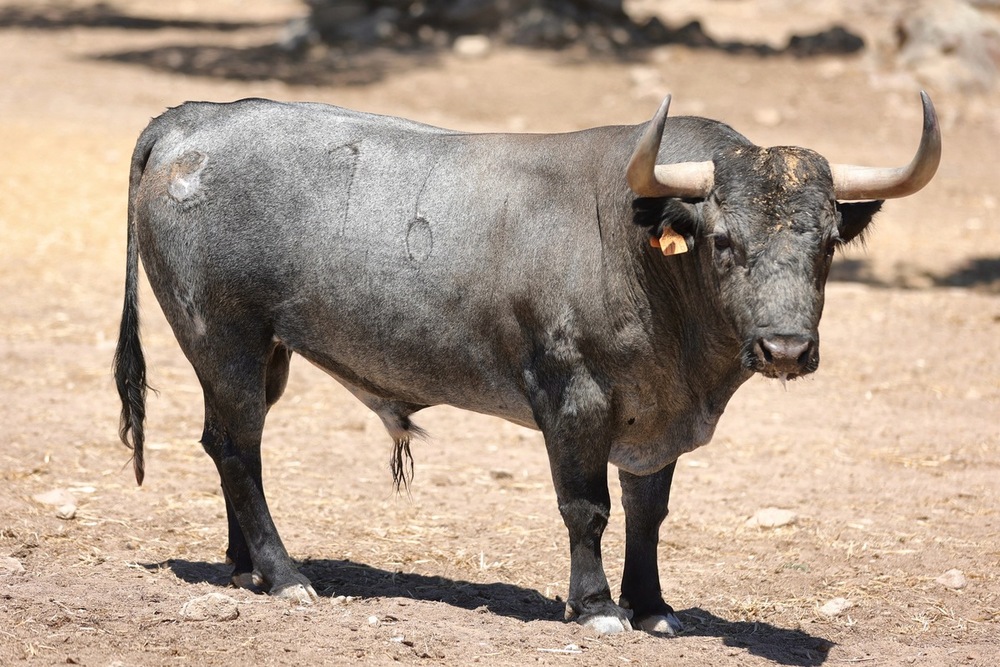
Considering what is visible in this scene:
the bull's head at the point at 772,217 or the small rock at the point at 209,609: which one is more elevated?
the bull's head at the point at 772,217

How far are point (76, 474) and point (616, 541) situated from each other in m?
3.13

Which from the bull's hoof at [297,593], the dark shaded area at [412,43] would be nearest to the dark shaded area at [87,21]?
the dark shaded area at [412,43]

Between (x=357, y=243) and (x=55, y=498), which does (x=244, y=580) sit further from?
(x=357, y=243)

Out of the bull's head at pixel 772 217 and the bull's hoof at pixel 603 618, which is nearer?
the bull's head at pixel 772 217

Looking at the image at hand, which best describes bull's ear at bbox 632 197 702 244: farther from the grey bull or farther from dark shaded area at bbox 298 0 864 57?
dark shaded area at bbox 298 0 864 57

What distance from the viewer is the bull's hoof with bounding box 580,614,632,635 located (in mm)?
5512

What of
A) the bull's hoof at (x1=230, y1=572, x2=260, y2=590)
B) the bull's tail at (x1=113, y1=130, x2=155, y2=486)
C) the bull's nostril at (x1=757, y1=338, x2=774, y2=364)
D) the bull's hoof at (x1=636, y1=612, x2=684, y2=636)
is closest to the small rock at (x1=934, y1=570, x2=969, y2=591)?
the bull's hoof at (x1=636, y1=612, x2=684, y2=636)

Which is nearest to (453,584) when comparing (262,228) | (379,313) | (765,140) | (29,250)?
(379,313)

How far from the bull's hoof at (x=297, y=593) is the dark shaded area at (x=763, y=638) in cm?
167

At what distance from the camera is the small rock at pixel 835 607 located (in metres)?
6.09

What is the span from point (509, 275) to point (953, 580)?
9.09 feet

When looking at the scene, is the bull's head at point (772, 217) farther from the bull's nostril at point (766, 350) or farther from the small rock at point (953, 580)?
the small rock at point (953, 580)

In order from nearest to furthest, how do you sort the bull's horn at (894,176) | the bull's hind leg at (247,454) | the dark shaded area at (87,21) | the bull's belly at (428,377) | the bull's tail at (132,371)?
1. the bull's horn at (894,176)
2. the bull's belly at (428,377)
3. the bull's hind leg at (247,454)
4. the bull's tail at (132,371)
5. the dark shaded area at (87,21)

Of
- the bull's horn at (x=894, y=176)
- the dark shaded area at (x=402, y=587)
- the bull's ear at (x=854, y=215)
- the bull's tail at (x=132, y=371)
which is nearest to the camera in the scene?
the bull's horn at (x=894, y=176)
